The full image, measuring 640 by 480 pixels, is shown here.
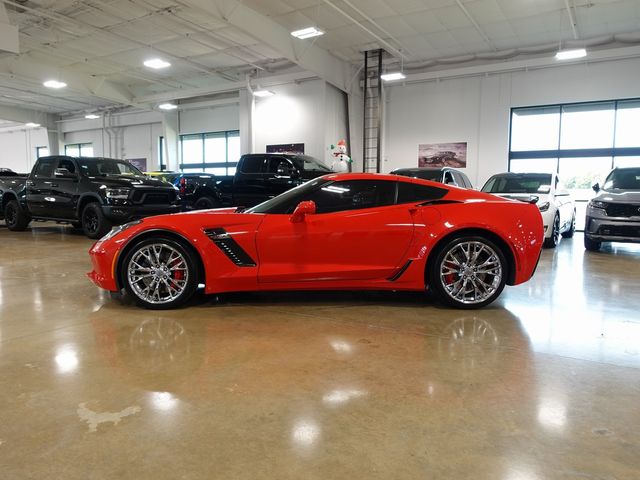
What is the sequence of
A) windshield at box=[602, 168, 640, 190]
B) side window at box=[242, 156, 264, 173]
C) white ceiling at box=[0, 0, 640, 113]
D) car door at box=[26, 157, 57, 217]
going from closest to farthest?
windshield at box=[602, 168, 640, 190] < car door at box=[26, 157, 57, 217] < side window at box=[242, 156, 264, 173] < white ceiling at box=[0, 0, 640, 113]

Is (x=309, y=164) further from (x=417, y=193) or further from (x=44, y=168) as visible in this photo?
(x=417, y=193)

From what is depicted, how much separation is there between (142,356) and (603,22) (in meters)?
13.7

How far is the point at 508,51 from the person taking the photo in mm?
13625

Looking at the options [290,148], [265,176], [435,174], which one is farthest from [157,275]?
[290,148]

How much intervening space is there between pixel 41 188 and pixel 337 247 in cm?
850

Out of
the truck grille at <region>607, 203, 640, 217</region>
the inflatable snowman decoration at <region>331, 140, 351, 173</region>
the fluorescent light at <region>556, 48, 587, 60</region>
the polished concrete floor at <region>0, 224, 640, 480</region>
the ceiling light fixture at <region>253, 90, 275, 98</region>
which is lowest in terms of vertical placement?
the polished concrete floor at <region>0, 224, 640, 480</region>

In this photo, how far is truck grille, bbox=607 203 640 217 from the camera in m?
7.22

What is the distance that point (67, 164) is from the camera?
923 cm

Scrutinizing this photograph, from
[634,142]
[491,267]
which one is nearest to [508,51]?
[634,142]

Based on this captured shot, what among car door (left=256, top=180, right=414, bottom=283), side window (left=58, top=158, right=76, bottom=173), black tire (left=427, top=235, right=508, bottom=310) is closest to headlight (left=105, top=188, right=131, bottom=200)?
side window (left=58, top=158, right=76, bottom=173)

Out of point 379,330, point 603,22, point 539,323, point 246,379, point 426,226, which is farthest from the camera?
point 603,22

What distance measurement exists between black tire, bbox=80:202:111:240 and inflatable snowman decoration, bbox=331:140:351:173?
753 cm

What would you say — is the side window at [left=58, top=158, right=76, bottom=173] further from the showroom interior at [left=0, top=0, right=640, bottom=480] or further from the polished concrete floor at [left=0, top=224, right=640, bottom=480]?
the polished concrete floor at [left=0, top=224, right=640, bottom=480]

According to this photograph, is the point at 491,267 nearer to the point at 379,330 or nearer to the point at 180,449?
the point at 379,330
